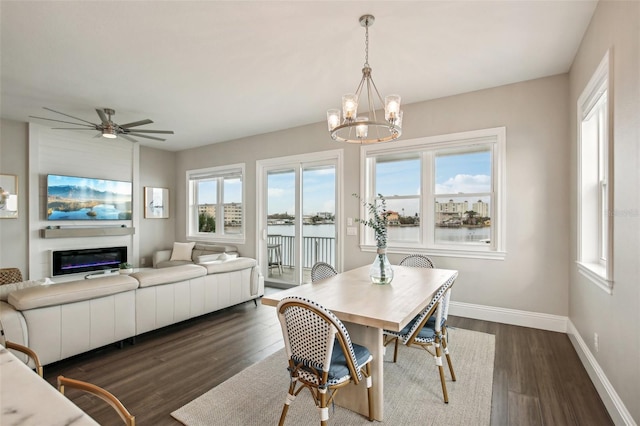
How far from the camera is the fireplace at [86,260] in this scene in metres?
5.40

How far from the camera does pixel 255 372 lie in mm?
2598

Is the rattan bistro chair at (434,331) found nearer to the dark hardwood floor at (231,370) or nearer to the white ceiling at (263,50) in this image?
the dark hardwood floor at (231,370)

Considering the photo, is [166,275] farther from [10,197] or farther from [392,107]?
[10,197]

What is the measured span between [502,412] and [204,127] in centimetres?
547

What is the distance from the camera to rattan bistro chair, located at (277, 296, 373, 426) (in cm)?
160

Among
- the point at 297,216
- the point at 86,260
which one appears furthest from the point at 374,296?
the point at 86,260

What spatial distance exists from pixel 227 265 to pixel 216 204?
3041 millimetres

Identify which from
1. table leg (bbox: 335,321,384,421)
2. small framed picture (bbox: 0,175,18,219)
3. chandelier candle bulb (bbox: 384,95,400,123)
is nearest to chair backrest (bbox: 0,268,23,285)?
small framed picture (bbox: 0,175,18,219)

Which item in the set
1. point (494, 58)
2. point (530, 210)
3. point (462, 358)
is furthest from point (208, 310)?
point (494, 58)

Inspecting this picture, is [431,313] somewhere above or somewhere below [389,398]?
above

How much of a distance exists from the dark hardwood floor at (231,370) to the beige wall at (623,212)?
34cm

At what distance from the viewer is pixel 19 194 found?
5.06 m

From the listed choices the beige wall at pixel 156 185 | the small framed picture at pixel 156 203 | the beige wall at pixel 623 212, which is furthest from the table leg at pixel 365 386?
the small framed picture at pixel 156 203

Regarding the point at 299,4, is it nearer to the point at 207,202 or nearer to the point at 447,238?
the point at 447,238
